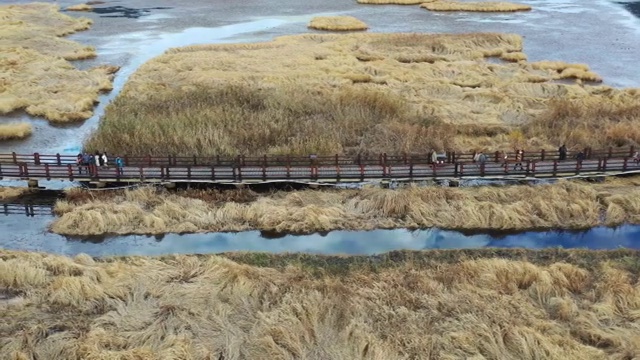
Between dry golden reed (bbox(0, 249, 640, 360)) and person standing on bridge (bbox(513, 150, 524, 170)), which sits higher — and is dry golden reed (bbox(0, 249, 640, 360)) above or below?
below

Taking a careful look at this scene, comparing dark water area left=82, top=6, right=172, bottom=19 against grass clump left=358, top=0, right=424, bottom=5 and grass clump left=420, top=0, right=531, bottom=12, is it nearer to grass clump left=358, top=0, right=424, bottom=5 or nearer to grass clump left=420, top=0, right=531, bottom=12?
grass clump left=358, top=0, right=424, bottom=5

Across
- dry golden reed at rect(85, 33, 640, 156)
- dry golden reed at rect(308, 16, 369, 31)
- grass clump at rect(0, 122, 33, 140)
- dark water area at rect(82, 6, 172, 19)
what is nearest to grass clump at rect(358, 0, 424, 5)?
dry golden reed at rect(308, 16, 369, 31)

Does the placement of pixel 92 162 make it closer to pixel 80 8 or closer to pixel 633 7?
pixel 80 8

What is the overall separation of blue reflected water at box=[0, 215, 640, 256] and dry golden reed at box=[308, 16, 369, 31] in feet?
165

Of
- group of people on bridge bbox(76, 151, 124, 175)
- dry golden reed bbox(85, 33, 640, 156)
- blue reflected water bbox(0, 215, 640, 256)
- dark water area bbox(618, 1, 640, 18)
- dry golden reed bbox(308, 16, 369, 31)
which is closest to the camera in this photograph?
blue reflected water bbox(0, 215, 640, 256)

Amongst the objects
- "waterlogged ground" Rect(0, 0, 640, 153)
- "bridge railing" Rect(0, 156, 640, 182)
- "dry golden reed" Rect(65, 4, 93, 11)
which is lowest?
"bridge railing" Rect(0, 156, 640, 182)

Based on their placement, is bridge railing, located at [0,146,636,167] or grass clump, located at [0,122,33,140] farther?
grass clump, located at [0,122,33,140]

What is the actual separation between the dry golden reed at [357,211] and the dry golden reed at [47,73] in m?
17.5

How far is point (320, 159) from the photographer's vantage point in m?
29.0

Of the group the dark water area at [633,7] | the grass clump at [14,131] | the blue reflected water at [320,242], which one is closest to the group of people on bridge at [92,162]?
the blue reflected water at [320,242]

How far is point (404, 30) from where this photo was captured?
69125 millimetres

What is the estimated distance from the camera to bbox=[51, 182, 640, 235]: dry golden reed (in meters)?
24.5

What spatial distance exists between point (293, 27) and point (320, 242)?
53567 mm

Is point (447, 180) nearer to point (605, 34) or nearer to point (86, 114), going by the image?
point (86, 114)
